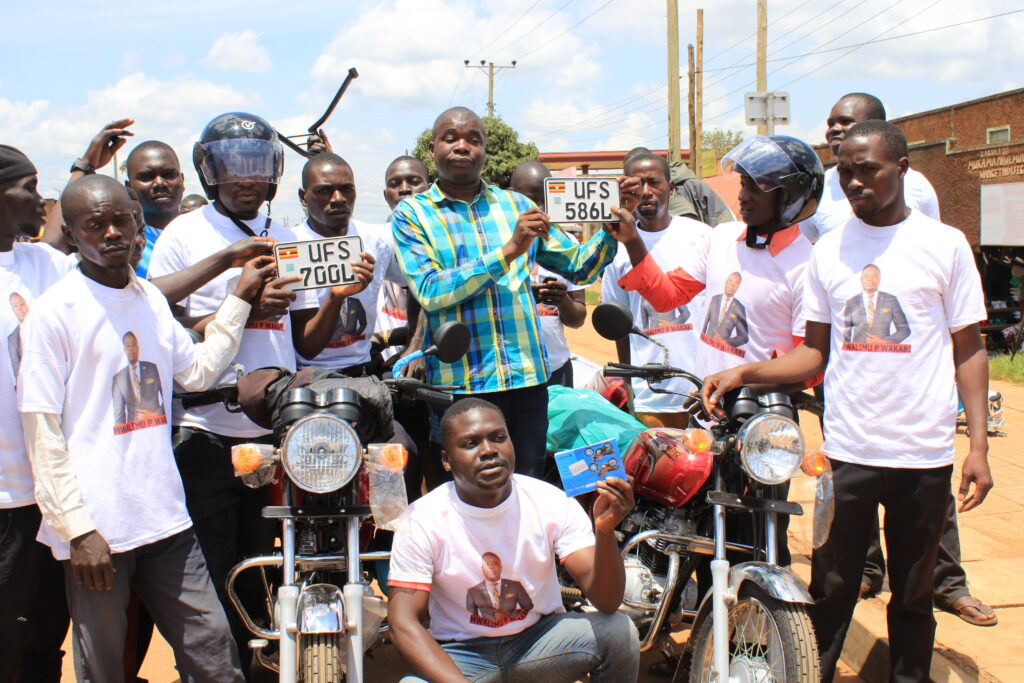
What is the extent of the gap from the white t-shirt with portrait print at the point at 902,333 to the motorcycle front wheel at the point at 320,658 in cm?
191

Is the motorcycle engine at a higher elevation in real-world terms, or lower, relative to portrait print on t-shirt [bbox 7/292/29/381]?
lower

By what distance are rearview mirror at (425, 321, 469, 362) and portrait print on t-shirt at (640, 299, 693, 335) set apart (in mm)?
1949

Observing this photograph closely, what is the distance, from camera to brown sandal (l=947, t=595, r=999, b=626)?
4.18 meters

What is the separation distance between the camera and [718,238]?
12.8ft

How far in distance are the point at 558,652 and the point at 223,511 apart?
147cm

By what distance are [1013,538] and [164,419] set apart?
4.76 m

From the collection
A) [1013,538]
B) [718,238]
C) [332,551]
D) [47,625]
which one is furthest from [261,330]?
[1013,538]

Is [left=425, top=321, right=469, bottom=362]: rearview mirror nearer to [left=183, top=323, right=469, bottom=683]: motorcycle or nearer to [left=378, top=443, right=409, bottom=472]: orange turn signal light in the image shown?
[left=183, top=323, right=469, bottom=683]: motorcycle

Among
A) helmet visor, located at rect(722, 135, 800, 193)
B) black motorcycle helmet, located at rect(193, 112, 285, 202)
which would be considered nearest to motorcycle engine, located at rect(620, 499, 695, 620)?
helmet visor, located at rect(722, 135, 800, 193)

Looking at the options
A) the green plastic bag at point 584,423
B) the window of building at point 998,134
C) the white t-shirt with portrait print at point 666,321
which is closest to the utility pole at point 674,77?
the window of building at point 998,134

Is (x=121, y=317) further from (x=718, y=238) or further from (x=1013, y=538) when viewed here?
(x=1013, y=538)

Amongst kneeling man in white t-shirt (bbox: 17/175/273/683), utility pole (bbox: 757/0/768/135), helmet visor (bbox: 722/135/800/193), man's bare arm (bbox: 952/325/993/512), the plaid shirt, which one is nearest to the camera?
kneeling man in white t-shirt (bbox: 17/175/273/683)

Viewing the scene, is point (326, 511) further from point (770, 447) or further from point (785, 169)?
point (785, 169)

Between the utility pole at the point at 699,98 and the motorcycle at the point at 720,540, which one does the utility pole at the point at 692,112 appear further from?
the motorcycle at the point at 720,540
